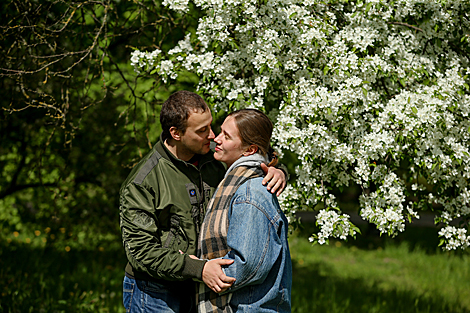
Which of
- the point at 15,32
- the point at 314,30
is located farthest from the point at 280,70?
the point at 15,32

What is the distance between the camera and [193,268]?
205cm

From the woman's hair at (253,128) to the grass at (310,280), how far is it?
3.18m

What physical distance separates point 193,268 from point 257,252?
0.34 metres

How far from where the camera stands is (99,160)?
239 inches

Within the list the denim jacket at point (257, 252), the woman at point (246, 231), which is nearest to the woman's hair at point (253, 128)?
the woman at point (246, 231)

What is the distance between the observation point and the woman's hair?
221 cm

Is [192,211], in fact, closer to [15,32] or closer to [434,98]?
[434,98]

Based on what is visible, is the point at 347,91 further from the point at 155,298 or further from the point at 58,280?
the point at 58,280

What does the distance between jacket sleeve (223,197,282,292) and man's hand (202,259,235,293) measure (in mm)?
24

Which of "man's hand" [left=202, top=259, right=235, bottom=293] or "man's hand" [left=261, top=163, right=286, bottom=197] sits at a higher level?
"man's hand" [left=261, top=163, right=286, bottom=197]

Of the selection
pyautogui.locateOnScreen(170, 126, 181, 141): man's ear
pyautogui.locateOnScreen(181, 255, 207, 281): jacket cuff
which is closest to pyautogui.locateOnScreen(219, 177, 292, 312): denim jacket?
pyautogui.locateOnScreen(181, 255, 207, 281): jacket cuff

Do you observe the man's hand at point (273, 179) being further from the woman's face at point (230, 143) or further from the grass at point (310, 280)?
the grass at point (310, 280)

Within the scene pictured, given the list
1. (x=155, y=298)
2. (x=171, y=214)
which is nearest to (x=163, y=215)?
(x=171, y=214)

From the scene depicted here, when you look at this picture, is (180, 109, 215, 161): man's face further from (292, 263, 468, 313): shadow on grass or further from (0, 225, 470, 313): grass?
(292, 263, 468, 313): shadow on grass
